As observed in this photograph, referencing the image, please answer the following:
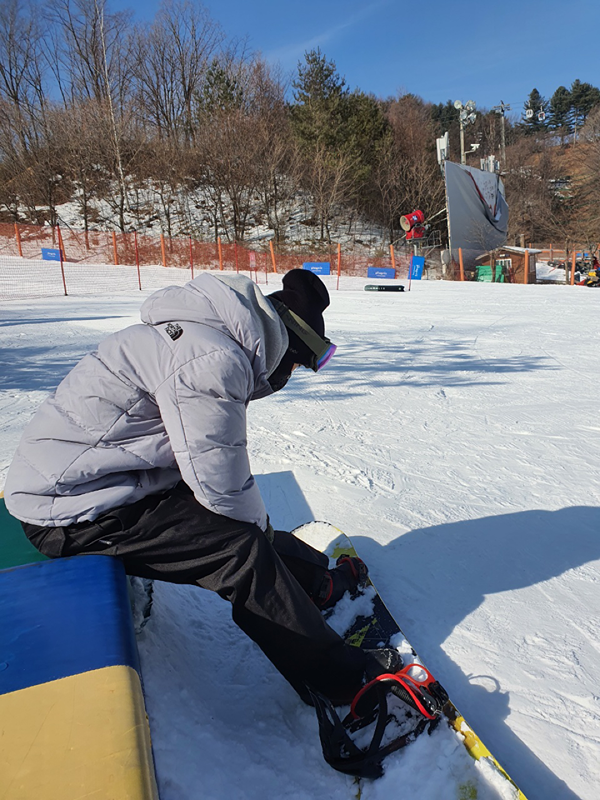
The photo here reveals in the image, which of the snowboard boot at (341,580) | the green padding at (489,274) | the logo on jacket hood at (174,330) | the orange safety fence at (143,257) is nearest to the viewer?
the logo on jacket hood at (174,330)

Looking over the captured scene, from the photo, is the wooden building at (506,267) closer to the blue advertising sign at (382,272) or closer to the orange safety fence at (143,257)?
the orange safety fence at (143,257)

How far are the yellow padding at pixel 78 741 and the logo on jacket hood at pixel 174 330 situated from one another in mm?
848

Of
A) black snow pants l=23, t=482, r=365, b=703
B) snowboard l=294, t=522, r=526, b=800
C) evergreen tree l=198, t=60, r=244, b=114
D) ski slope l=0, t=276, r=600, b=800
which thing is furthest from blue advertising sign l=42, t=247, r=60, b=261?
snowboard l=294, t=522, r=526, b=800

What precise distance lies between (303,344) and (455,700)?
51.0 inches

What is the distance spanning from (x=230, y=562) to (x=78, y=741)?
616 mm

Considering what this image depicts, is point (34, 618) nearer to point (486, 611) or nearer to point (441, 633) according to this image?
point (441, 633)

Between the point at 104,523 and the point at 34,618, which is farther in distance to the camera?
the point at 104,523

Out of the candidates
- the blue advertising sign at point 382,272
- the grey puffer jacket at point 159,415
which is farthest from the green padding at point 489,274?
the grey puffer jacket at point 159,415

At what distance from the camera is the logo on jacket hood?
1489mm

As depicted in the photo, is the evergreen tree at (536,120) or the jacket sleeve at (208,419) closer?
the jacket sleeve at (208,419)

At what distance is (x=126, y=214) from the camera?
101ft

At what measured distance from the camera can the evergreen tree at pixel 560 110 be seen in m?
67.1

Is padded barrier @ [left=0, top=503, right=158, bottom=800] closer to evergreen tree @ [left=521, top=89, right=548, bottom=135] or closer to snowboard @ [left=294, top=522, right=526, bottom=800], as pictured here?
snowboard @ [left=294, top=522, right=526, bottom=800]

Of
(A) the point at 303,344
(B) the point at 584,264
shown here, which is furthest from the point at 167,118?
(A) the point at 303,344
